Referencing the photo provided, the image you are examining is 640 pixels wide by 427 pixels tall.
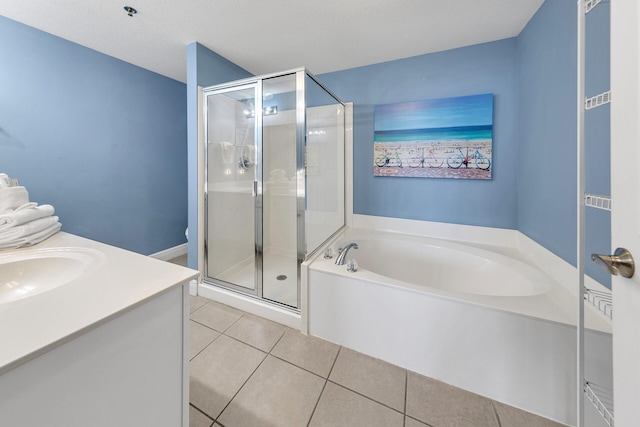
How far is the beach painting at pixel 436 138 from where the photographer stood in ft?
6.97

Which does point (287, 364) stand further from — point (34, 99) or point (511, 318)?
point (34, 99)

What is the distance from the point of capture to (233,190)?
2.38 m

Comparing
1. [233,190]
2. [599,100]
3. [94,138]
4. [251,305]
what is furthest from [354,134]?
[94,138]

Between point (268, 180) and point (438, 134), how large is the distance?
5.34ft

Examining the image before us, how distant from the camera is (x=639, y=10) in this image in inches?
20.3

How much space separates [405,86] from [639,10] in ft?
6.77

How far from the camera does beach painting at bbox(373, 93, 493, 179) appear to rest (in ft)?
6.97

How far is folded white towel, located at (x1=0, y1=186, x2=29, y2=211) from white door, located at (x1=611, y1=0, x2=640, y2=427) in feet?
7.23

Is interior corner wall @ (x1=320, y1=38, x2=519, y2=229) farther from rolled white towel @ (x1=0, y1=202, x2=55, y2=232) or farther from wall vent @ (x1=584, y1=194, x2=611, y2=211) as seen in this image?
rolled white towel @ (x1=0, y1=202, x2=55, y2=232)

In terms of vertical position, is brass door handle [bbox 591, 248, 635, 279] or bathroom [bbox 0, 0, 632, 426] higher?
bathroom [bbox 0, 0, 632, 426]

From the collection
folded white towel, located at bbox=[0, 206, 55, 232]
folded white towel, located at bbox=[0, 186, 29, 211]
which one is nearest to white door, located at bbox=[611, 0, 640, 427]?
folded white towel, located at bbox=[0, 206, 55, 232]

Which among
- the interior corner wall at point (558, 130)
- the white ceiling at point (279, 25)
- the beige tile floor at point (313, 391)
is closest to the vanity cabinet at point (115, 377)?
the beige tile floor at point (313, 391)

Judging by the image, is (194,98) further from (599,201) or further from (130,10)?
(599,201)

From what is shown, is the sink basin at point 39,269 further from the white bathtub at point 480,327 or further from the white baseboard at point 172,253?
the white baseboard at point 172,253
